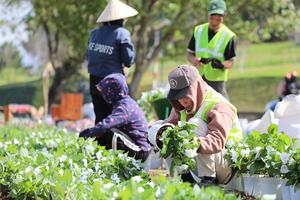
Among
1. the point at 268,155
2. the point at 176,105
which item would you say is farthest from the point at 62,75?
the point at 268,155

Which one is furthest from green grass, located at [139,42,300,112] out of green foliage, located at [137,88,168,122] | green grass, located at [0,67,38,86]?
green foliage, located at [137,88,168,122]

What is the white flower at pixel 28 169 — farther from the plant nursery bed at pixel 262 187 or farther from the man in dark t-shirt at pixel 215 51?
the man in dark t-shirt at pixel 215 51

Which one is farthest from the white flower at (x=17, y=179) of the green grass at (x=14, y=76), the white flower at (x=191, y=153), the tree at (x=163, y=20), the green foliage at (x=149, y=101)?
the green grass at (x=14, y=76)

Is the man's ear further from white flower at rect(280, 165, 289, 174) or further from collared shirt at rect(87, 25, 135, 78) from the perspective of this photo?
collared shirt at rect(87, 25, 135, 78)

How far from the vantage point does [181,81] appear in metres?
5.08


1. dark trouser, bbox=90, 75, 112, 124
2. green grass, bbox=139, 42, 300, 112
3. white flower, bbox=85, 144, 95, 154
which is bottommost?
green grass, bbox=139, 42, 300, 112

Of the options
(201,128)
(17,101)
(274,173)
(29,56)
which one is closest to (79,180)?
(201,128)

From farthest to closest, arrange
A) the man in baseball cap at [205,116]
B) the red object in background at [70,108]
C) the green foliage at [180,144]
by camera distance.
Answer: the red object in background at [70,108] → the man in baseball cap at [205,116] → the green foliage at [180,144]

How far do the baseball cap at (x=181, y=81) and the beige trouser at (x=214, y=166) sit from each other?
1.42 feet

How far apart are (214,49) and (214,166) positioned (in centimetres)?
298

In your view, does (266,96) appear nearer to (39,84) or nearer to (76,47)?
(39,84)

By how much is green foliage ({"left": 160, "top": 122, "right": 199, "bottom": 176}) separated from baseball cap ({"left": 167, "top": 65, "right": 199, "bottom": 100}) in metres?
→ 0.31

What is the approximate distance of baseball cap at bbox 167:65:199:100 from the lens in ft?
16.7

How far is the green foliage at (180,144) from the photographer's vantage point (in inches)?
189
